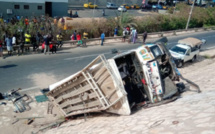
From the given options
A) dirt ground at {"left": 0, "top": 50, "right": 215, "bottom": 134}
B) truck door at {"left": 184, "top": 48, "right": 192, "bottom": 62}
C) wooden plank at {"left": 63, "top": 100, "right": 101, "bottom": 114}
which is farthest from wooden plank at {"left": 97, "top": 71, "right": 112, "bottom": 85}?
truck door at {"left": 184, "top": 48, "right": 192, "bottom": 62}

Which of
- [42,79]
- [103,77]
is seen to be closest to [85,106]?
[103,77]

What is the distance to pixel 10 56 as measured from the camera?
16.8 metres

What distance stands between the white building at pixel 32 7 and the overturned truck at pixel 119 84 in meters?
28.5

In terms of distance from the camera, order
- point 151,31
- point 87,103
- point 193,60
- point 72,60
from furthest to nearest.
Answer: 1. point 151,31
2. point 193,60
3. point 72,60
4. point 87,103

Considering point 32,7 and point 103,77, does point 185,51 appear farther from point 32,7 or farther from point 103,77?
point 32,7

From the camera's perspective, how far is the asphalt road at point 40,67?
1213cm

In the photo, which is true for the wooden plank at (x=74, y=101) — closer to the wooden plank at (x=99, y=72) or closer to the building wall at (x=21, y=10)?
the wooden plank at (x=99, y=72)

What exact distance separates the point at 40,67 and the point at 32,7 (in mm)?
25295

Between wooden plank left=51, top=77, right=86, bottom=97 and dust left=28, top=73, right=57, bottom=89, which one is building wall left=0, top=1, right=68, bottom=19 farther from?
wooden plank left=51, top=77, right=86, bottom=97

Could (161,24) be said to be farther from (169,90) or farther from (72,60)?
(169,90)

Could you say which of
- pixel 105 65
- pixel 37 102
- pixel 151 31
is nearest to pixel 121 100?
pixel 105 65

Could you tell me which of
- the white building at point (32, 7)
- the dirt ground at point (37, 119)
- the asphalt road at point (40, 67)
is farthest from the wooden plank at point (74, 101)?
the white building at point (32, 7)

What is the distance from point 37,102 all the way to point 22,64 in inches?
219

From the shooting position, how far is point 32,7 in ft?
121
